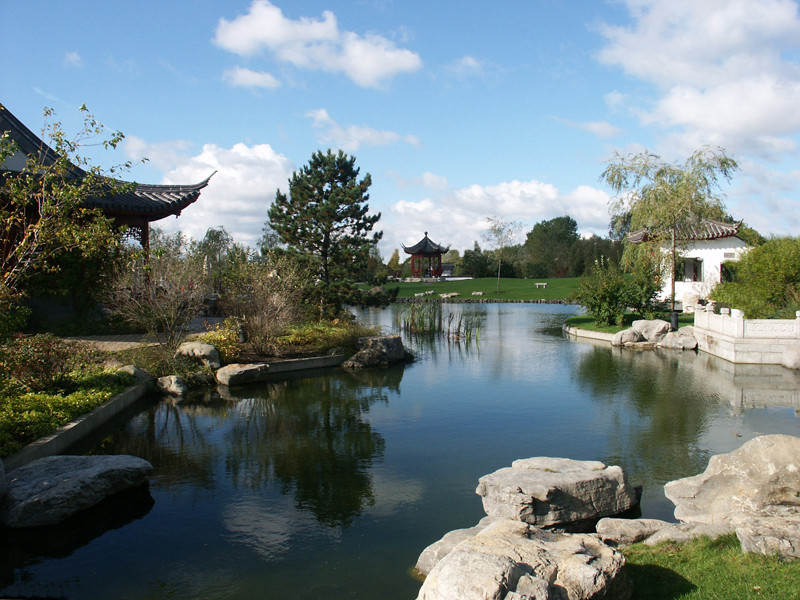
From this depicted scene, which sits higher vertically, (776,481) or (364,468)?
(776,481)

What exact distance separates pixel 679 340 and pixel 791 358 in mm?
3739

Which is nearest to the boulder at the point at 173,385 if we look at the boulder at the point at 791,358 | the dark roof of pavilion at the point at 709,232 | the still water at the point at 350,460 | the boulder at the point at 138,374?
the boulder at the point at 138,374

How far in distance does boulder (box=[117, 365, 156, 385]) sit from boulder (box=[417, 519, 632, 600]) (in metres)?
8.88

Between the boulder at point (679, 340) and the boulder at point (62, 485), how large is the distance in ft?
48.9

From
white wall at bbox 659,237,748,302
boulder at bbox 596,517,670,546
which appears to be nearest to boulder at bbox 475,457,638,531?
boulder at bbox 596,517,670,546

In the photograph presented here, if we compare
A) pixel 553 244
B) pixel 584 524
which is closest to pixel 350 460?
pixel 584 524

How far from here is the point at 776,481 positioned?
17.9ft

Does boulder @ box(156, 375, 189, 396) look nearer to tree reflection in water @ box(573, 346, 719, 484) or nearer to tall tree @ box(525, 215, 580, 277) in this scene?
tree reflection in water @ box(573, 346, 719, 484)

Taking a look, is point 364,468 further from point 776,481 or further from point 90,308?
point 90,308

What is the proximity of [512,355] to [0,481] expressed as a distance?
1288 centimetres

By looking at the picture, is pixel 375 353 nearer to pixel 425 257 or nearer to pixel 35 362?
pixel 35 362

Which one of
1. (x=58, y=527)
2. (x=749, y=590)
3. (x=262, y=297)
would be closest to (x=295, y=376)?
(x=262, y=297)

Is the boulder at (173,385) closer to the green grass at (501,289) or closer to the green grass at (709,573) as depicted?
the green grass at (709,573)

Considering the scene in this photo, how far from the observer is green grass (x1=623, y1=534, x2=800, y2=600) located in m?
3.77
